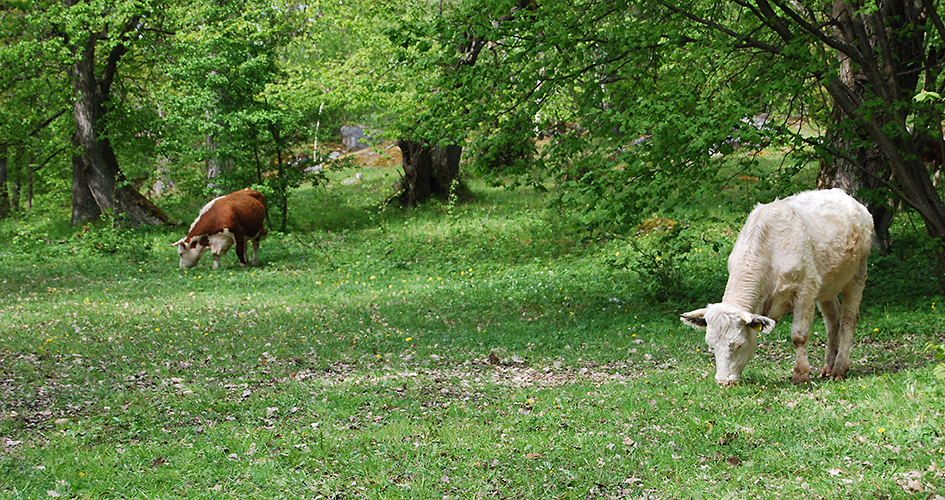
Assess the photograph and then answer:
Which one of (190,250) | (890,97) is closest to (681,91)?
(890,97)

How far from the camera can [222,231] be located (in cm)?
2209

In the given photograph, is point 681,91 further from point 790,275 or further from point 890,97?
point 790,275

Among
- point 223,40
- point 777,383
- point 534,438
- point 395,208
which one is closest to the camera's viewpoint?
point 534,438

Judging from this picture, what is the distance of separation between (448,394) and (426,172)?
2184cm

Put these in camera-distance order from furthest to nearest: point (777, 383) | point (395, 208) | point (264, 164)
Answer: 1. point (395, 208)
2. point (264, 164)
3. point (777, 383)

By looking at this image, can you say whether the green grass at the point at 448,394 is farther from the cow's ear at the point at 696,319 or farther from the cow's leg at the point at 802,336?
the cow's ear at the point at 696,319

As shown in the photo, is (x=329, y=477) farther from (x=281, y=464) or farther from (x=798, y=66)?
(x=798, y=66)

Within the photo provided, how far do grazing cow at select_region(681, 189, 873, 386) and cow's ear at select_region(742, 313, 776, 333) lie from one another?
3cm

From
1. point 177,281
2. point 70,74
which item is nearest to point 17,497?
point 177,281

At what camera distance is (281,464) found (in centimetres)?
626

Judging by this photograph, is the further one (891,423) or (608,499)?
(891,423)

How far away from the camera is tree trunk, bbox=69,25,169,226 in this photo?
27.8 m

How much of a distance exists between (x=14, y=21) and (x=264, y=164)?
38.1ft

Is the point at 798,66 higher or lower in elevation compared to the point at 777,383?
higher
